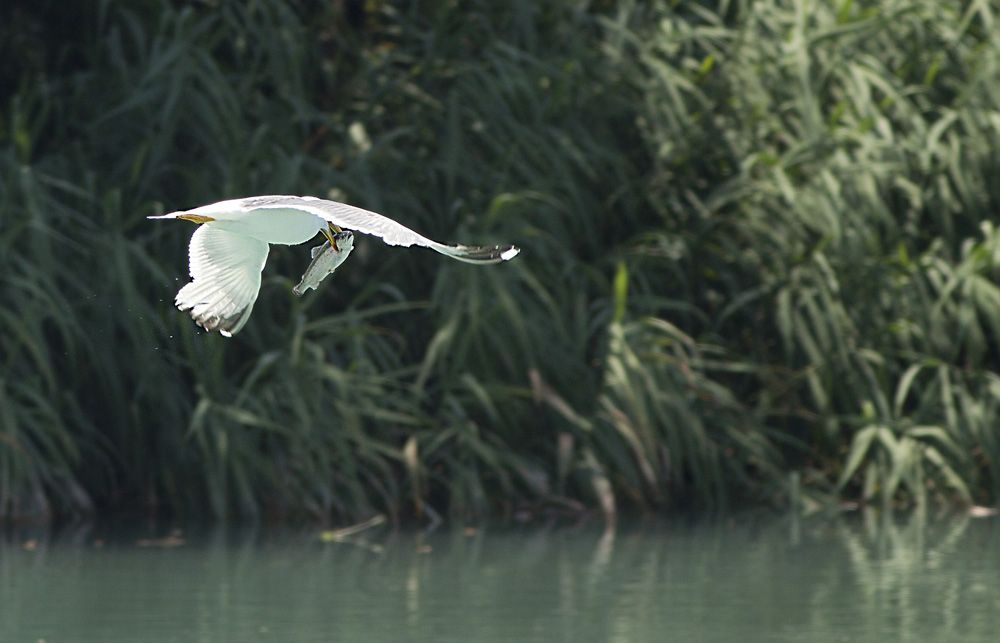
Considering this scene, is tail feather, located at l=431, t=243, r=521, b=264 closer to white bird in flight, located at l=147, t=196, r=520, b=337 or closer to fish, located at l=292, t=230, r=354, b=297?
white bird in flight, located at l=147, t=196, r=520, b=337

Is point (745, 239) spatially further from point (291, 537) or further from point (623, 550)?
point (291, 537)

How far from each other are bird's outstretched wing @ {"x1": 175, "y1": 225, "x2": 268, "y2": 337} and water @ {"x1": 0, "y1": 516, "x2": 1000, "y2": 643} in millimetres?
1830

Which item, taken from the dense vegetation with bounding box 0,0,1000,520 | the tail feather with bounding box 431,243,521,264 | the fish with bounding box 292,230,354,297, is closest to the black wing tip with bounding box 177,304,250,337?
the fish with bounding box 292,230,354,297

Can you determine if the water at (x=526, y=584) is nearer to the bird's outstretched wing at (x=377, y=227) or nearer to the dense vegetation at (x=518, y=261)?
the dense vegetation at (x=518, y=261)

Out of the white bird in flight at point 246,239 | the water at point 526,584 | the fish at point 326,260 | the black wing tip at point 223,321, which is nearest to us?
the white bird in flight at point 246,239

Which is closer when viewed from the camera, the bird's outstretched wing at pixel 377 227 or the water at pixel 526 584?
the bird's outstretched wing at pixel 377 227

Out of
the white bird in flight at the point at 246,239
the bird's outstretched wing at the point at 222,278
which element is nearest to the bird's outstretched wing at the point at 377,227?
the white bird in flight at the point at 246,239

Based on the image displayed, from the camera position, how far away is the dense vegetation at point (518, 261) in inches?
265

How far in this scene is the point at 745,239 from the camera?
7617 millimetres

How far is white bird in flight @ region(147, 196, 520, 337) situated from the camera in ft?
8.88

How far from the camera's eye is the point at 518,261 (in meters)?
7.14

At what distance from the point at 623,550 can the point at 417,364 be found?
169 cm

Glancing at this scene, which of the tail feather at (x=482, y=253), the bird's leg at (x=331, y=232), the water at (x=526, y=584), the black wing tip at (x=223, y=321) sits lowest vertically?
the water at (x=526, y=584)

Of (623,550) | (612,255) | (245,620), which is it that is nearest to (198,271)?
(245,620)
